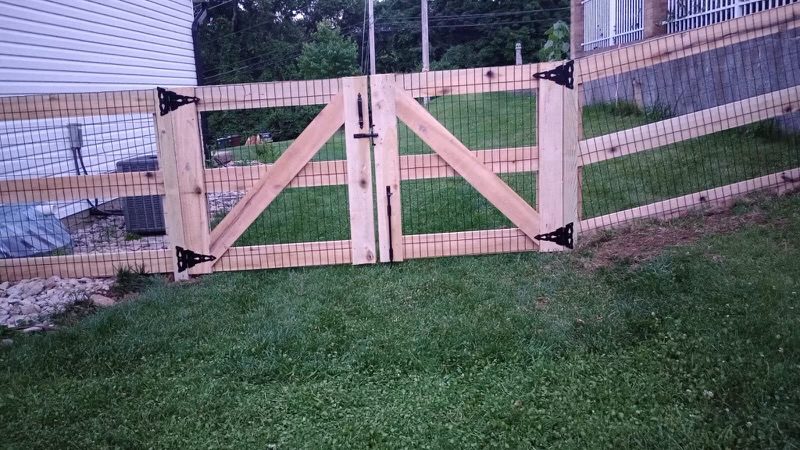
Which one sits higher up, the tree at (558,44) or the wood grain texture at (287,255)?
the tree at (558,44)

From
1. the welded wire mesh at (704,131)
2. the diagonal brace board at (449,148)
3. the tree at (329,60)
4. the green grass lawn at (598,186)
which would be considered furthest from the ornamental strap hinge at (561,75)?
the tree at (329,60)

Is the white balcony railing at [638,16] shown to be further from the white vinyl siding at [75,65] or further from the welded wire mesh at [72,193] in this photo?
the white vinyl siding at [75,65]

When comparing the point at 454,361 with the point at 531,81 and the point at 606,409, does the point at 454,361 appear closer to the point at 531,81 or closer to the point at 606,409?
the point at 606,409

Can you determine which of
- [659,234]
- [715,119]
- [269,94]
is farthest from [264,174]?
[715,119]

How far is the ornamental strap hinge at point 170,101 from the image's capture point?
5.50 metres

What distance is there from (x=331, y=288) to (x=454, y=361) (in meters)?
1.62

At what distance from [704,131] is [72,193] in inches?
225

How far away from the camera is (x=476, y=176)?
221 inches

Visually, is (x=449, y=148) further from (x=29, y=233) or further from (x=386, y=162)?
(x=29, y=233)

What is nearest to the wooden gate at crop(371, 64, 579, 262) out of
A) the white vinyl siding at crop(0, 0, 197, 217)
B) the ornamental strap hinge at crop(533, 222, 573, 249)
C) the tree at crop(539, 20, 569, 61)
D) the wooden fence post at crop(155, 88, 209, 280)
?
the ornamental strap hinge at crop(533, 222, 573, 249)

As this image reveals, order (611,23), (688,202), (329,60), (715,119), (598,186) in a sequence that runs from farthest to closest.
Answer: (329,60) → (611,23) → (598,186) → (688,202) → (715,119)

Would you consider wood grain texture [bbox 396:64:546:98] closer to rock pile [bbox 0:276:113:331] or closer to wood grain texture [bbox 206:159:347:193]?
wood grain texture [bbox 206:159:347:193]

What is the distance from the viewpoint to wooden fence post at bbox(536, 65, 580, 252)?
18.1 feet

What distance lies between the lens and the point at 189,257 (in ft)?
19.0
